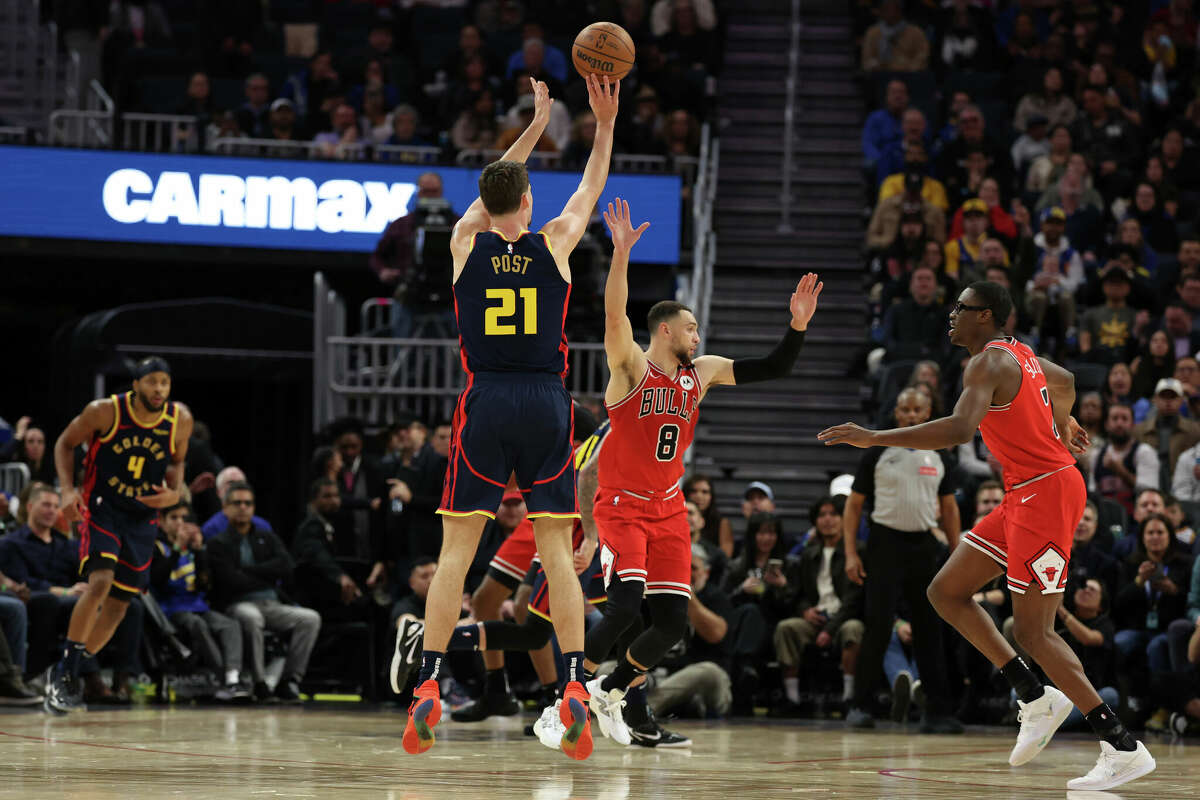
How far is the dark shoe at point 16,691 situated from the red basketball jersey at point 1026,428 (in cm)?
644

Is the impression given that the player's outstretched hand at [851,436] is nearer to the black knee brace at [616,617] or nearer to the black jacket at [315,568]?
the black knee brace at [616,617]

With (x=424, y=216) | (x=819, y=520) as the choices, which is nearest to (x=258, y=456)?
(x=424, y=216)

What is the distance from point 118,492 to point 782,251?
882 centimetres

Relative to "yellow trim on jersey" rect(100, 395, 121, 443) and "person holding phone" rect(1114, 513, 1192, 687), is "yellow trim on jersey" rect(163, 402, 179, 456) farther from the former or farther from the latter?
"person holding phone" rect(1114, 513, 1192, 687)

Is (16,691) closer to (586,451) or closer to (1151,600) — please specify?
(586,451)

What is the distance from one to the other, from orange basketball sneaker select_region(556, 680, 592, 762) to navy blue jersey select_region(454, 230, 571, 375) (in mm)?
1316

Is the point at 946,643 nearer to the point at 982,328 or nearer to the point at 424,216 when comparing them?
the point at 982,328

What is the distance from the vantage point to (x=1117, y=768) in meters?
6.95

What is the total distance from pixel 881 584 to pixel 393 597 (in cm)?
351

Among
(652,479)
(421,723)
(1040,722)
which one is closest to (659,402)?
(652,479)

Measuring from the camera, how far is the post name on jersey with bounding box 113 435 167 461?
1020cm

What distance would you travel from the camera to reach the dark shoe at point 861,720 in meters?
10.1

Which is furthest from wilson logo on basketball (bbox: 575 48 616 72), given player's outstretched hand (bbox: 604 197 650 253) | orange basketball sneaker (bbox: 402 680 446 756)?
orange basketball sneaker (bbox: 402 680 446 756)

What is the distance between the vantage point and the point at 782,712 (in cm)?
1129
